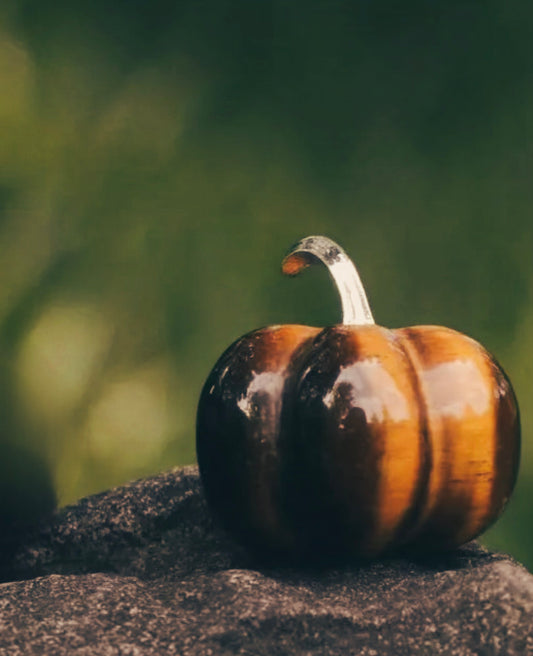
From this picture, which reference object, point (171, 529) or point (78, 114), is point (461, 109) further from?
point (171, 529)

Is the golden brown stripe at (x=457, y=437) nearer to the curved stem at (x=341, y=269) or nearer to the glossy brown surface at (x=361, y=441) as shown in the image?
the glossy brown surface at (x=361, y=441)

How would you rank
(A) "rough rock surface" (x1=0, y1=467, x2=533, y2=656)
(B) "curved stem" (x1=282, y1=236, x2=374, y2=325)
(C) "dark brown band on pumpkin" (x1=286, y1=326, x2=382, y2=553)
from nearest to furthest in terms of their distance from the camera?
(A) "rough rock surface" (x1=0, y1=467, x2=533, y2=656) → (C) "dark brown band on pumpkin" (x1=286, y1=326, x2=382, y2=553) → (B) "curved stem" (x1=282, y1=236, x2=374, y2=325)

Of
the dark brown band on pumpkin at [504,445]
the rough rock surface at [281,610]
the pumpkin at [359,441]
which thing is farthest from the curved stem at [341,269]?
the rough rock surface at [281,610]

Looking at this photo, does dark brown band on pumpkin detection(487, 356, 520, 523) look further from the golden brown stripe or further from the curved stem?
the curved stem

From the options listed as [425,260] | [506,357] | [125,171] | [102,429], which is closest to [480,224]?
[425,260]

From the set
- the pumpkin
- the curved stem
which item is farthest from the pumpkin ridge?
the curved stem

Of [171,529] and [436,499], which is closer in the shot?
[436,499]
